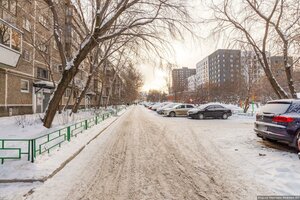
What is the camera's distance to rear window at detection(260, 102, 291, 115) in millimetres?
7836

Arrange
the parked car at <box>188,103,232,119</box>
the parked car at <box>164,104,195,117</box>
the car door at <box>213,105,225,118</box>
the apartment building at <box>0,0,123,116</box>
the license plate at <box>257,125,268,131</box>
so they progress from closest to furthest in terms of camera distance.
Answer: the license plate at <box>257,125,268,131</box>, the apartment building at <box>0,0,123,116</box>, the parked car at <box>188,103,232,119</box>, the car door at <box>213,105,225,118</box>, the parked car at <box>164,104,195,117</box>

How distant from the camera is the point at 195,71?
156 meters

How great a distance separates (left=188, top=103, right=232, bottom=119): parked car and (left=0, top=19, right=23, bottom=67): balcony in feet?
53.9

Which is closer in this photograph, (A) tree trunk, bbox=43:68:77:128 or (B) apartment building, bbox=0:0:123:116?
(A) tree trunk, bbox=43:68:77:128

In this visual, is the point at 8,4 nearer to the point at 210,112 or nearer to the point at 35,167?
the point at 35,167

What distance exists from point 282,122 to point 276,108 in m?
0.77

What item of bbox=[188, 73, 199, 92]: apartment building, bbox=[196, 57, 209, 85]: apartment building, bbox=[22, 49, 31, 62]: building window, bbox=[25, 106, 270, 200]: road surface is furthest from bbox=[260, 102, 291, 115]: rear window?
bbox=[196, 57, 209, 85]: apartment building

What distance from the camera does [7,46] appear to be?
1394 cm

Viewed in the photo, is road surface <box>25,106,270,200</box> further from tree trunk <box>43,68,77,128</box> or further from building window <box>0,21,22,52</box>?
building window <box>0,21,22,52</box>

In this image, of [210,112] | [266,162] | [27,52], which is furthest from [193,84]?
[266,162]

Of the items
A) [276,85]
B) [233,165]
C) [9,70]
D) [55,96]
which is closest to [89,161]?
[233,165]

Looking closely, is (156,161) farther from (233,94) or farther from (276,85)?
(233,94)

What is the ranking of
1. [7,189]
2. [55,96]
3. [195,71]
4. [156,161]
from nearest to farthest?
[7,189] → [156,161] → [55,96] → [195,71]

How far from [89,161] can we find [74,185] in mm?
1980
